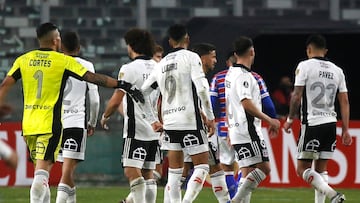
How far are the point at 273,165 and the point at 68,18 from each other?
20.3 ft

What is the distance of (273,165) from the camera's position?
74.1 feet

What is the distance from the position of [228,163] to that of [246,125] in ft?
8.12

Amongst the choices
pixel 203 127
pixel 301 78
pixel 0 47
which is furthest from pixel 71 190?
pixel 0 47

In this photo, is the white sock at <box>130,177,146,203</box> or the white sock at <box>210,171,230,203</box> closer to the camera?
the white sock at <box>130,177,146,203</box>

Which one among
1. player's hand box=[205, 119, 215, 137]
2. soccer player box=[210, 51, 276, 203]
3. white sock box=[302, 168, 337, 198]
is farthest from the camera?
soccer player box=[210, 51, 276, 203]

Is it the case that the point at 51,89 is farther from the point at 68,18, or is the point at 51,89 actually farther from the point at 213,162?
the point at 68,18

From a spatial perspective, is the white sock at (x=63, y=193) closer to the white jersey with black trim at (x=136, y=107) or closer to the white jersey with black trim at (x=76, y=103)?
the white jersey with black trim at (x=76, y=103)

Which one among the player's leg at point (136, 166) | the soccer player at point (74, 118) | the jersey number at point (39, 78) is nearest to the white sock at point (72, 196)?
the soccer player at point (74, 118)

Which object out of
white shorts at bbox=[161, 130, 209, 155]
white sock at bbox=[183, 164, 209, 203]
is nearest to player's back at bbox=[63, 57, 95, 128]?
white shorts at bbox=[161, 130, 209, 155]

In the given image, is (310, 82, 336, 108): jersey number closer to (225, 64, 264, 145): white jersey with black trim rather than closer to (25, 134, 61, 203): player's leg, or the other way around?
(225, 64, 264, 145): white jersey with black trim

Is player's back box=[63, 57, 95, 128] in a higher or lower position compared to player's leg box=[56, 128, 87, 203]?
higher

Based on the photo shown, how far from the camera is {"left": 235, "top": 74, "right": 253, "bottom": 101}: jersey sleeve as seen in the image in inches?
585

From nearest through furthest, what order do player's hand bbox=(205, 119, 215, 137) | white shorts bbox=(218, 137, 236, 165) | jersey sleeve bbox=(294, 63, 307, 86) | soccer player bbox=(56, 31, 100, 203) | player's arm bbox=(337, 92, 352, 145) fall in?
player's hand bbox=(205, 119, 215, 137) → soccer player bbox=(56, 31, 100, 203) → jersey sleeve bbox=(294, 63, 307, 86) → player's arm bbox=(337, 92, 352, 145) → white shorts bbox=(218, 137, 236, 165)

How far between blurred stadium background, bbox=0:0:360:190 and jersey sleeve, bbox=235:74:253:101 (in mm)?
8952
